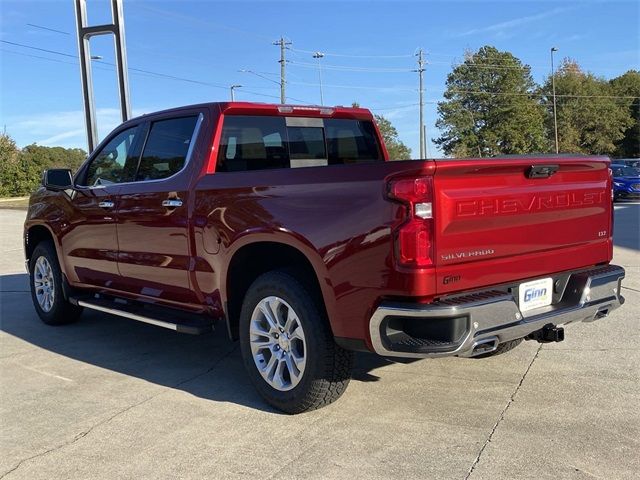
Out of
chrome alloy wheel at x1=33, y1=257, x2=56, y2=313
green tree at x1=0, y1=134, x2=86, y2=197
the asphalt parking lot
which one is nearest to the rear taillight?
the asphalt parking lot

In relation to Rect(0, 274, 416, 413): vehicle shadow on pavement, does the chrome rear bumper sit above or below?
above

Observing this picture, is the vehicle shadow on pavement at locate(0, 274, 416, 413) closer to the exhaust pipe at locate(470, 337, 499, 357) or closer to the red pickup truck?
the red pickup truck

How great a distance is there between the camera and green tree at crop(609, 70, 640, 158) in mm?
65875

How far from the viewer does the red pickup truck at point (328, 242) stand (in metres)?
3.21

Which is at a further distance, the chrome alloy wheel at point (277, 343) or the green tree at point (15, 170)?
the green tree at point (15, 170)

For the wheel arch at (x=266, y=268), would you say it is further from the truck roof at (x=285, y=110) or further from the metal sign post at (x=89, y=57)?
the metal sign post at (x=89, y=57)

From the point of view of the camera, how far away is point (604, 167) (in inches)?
162

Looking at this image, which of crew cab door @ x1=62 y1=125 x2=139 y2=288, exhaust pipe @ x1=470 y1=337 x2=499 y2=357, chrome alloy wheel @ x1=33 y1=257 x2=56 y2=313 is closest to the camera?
exhaust pipe @ x1=470 y1=337 x2=499 y2=357

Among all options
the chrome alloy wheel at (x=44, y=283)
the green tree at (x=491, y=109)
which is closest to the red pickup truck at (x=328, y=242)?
the chrome alloy wheel at (x=44, y=283)

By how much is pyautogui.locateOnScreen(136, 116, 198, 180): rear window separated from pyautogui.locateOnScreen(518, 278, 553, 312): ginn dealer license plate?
2671 mm

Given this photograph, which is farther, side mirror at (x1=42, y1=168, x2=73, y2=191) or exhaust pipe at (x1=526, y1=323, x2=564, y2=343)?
side mirror at (x1=42, y1=168, x2=73, y2=191)

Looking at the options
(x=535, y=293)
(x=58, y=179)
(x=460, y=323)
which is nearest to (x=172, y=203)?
(x=58, y=179)

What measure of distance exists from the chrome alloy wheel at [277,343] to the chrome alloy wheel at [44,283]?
3301 mm

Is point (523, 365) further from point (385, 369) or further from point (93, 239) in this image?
point (93, 239)
